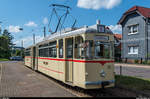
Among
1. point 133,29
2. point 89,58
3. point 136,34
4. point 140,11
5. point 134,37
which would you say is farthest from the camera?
point 133,29

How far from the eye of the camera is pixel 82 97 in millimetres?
6699

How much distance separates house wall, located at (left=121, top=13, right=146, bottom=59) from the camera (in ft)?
87.5

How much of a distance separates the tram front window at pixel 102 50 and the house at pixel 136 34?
19.9m

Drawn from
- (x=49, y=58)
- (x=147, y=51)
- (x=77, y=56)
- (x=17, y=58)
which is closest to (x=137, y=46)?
(x=147, y=51)

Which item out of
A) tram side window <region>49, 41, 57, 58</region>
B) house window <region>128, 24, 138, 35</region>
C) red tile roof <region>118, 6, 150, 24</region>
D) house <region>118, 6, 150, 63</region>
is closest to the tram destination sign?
tram side window <region>49, 41, 57, 58</region>

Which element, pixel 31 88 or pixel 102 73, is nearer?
pixel 102 73

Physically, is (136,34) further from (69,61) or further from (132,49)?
(69,61)

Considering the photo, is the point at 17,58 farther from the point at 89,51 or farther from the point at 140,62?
the point at 89,51

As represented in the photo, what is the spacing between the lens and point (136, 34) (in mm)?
27828

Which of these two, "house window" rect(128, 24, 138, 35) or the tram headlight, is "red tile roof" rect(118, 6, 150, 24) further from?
the tram headlight

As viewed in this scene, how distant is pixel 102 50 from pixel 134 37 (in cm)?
2286

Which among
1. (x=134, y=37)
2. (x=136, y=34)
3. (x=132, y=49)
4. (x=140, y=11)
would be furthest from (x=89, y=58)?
(x=140, y=11)

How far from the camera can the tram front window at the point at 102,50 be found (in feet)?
23.7

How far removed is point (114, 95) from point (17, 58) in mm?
46068
